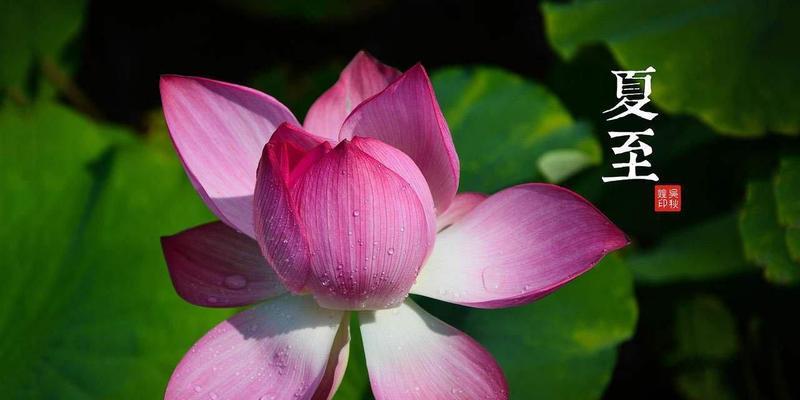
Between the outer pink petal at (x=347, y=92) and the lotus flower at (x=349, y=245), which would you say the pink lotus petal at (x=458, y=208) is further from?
the outer pink petal at (x=347, y=92)

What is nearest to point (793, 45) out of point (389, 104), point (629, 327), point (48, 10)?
point (629, 327)

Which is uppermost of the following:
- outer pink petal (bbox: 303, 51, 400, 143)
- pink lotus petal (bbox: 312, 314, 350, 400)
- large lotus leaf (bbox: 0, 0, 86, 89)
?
large lotus leaf (bbox: 0, 0, 86, 89)

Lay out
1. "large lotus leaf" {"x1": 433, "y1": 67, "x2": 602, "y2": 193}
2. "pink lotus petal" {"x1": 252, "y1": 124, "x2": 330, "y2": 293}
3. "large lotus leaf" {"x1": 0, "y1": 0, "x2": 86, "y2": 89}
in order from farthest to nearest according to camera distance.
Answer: "large lotus leaf" {"x1": 0, "y1": 0, "x2": 86, "y2": 89}, "large lotus leaf" {"x1": 433, "y1": 67, "x2": 602, "y2": 193}, "pink lotus petal" {"x1": 252, "y1": 124, "x2": 330, "y2": 293}

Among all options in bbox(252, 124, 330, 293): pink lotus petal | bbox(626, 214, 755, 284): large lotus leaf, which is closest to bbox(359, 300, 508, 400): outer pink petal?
bbox(252, 124, 330, 293): pink lotus petal

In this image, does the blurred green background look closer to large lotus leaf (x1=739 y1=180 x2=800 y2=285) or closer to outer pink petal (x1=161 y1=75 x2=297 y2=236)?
large lotus leaf (x1=739 y1=180 x2=800 y2=285)

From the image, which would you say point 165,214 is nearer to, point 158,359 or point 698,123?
point 158,359
